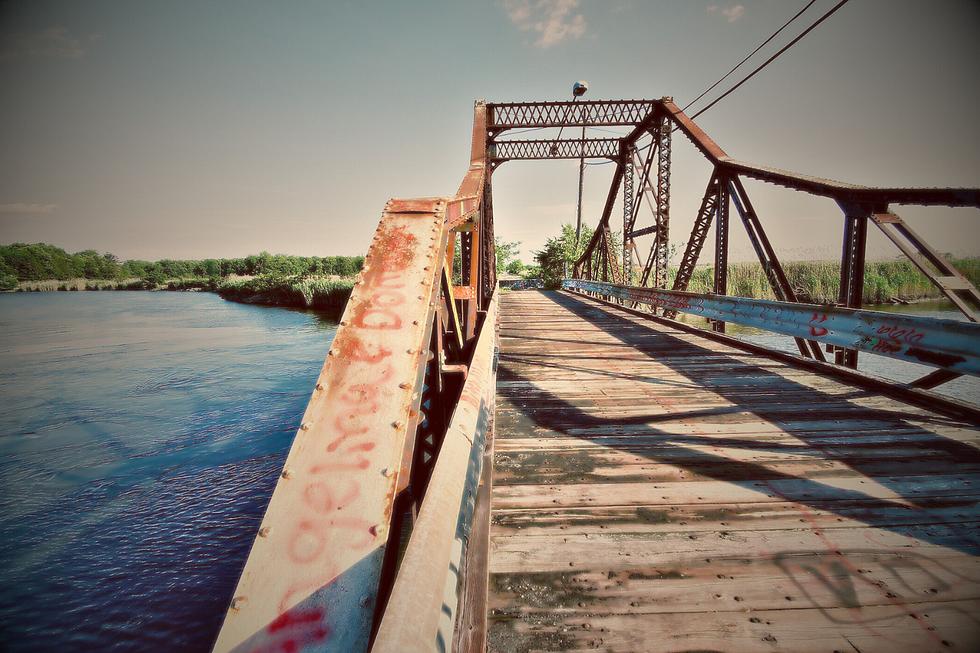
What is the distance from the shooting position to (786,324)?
386 cm

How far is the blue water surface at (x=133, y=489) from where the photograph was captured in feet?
14.6

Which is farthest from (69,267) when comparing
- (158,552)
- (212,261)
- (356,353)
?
(356,353)

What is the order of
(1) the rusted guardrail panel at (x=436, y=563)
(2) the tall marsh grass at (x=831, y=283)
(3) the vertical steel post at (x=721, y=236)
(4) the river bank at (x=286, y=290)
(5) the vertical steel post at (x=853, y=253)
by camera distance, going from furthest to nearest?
(4) the river bank at (x=286, y=290) → (2) the tall marsh grass at (x=831, y=283) → (3) the vertical steel post at (x=721, y=236) → (5) the vertical steel post at (x=853, y=253) → (1) the rusted guardrail panel at (x=436, y=563)

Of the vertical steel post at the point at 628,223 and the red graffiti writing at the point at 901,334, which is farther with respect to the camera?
the vertical steel post at the point at 628,223

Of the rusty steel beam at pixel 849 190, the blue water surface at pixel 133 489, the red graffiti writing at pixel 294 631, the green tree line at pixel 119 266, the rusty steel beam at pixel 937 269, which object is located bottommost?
the blue water surface at pixel 133 489

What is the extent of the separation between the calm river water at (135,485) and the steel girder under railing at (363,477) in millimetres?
4895

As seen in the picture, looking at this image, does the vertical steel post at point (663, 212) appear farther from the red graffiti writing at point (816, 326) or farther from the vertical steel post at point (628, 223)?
the red graffiti writing at point (816, 326)

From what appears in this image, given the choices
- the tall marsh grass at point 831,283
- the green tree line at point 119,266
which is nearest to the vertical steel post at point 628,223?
the tall marsh grass at point 831,283

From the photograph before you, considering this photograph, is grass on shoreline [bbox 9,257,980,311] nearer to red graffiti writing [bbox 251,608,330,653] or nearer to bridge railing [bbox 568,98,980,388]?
bridge railing [bbox 568,98,980,388]

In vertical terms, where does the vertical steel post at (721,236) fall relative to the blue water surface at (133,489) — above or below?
above

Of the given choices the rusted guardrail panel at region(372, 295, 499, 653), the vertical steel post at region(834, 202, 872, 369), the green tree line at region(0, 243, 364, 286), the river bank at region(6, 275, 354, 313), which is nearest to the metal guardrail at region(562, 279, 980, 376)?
the vertical steel post at region(834, 202, 872, 369)

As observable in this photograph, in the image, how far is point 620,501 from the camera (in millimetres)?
1986

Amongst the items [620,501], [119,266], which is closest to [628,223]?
[620,501]

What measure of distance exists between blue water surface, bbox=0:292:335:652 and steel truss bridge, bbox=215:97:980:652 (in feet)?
14.3
